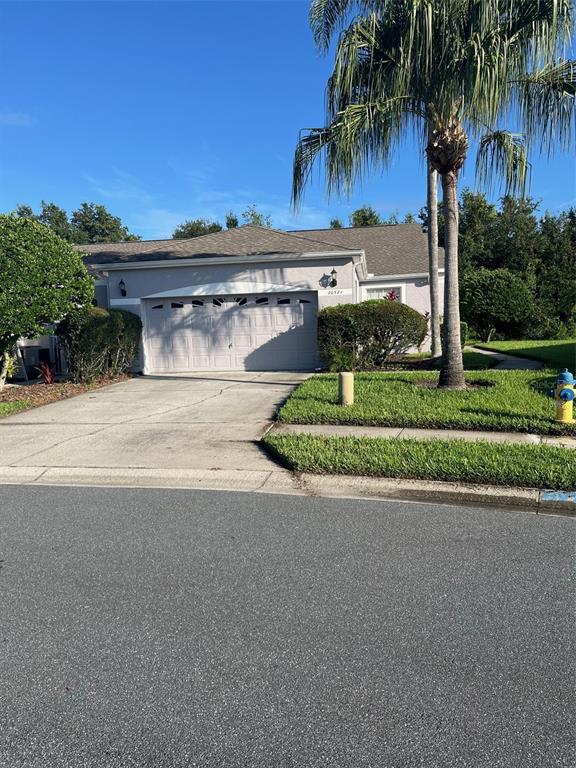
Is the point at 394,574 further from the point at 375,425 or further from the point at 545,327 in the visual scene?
the point at 545,327

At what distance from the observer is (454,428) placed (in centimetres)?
780

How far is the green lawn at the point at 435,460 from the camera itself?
18.4 ft

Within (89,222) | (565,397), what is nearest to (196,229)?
(89,222)

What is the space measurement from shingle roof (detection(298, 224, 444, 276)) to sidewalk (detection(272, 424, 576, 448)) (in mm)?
12826

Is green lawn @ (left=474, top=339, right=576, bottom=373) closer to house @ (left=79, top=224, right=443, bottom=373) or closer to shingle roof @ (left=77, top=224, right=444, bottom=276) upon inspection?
shingle roof @ (left=77, top=224, right=444, bottom=276)

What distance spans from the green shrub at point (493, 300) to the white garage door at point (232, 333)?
891 cm

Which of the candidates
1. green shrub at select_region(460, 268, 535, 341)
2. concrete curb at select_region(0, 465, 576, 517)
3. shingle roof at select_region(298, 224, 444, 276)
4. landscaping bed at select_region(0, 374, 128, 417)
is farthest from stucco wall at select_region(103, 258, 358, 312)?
concrete curb at select_region(0, 465, 576, 517)

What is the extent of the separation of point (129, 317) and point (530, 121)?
1072cm

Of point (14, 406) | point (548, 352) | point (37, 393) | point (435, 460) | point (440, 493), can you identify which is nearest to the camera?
point (440, 493)

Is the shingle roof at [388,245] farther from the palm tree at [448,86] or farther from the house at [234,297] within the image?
the palm tree at [448,86]

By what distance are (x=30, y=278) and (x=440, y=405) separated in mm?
8705

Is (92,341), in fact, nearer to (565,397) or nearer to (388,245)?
(565,397)

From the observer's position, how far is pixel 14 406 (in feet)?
35.1

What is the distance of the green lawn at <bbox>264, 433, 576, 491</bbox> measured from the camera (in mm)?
5609
